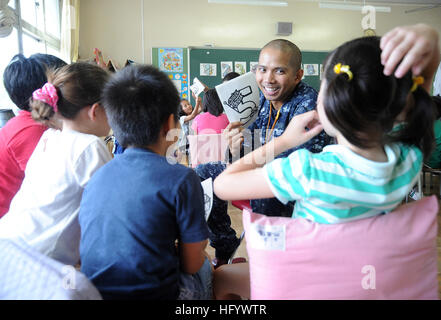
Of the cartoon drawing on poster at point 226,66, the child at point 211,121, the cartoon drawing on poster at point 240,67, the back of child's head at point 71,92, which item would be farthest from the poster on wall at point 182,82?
the back of child's head at point 71,92

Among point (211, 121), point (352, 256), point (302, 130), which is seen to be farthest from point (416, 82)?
point (211, 121)

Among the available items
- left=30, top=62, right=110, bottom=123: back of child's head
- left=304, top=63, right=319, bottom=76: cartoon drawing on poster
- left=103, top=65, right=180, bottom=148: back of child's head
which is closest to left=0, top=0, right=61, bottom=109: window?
left=30, top=62, right=110, bottom=123: back of child's head

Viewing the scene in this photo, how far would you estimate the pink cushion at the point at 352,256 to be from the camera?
63 centimetres

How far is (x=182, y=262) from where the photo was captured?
0.88 metres

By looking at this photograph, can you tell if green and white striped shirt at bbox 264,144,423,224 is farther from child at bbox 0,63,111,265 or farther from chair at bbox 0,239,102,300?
child at bbox 0,63,111,265

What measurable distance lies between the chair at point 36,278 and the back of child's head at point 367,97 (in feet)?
1.94

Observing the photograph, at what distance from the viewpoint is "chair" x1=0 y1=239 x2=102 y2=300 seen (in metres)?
0.56

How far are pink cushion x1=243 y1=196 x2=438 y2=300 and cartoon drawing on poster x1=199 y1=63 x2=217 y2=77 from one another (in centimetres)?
548

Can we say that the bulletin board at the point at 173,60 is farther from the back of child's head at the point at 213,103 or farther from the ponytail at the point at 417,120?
the ponytail at the point at 417,120

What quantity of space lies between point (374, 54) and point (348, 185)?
10.9 inches

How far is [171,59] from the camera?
18.9ft

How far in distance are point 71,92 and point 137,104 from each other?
15.1 inches
